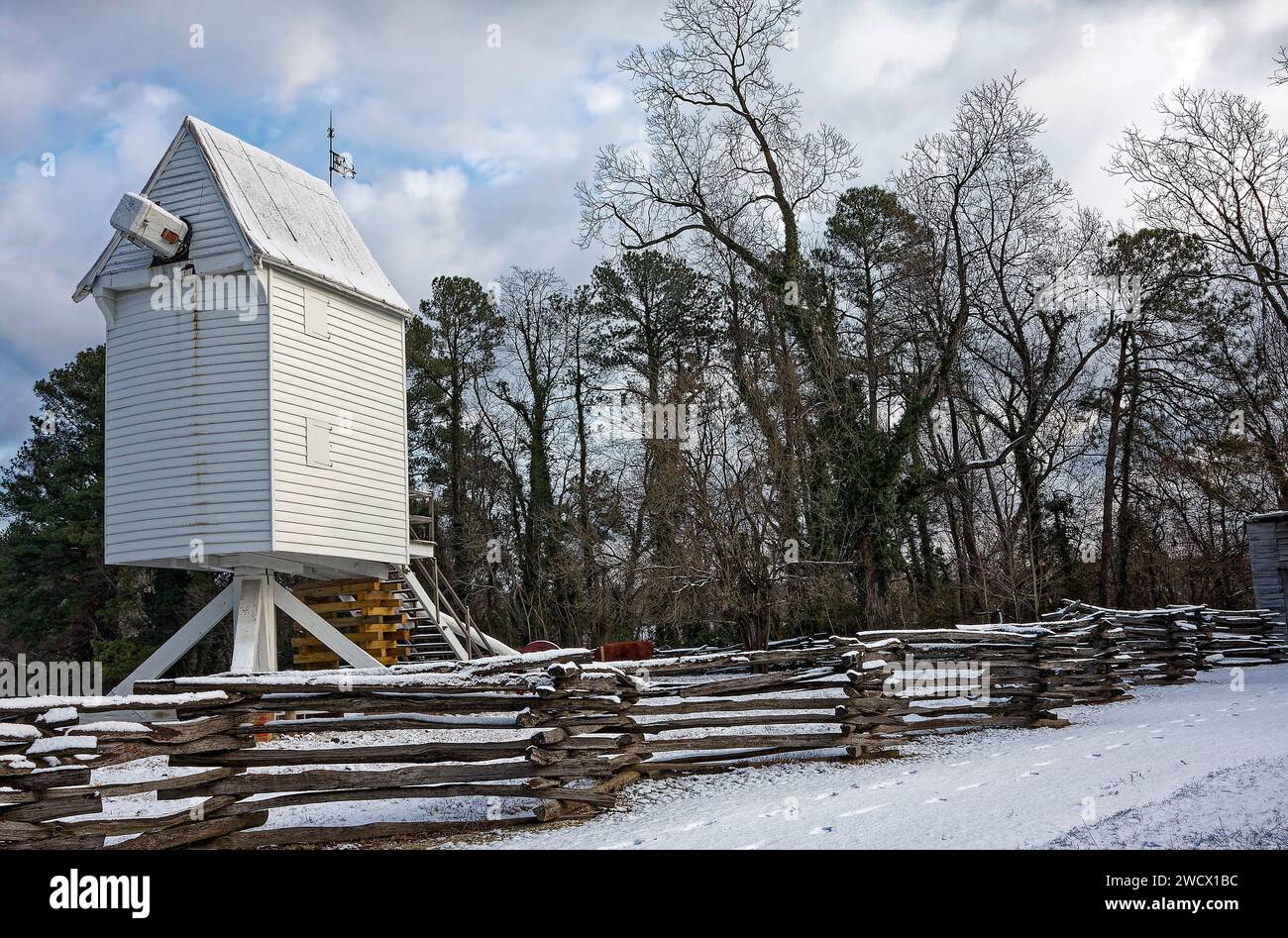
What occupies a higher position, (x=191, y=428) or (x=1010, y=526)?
(x=191, y=428)

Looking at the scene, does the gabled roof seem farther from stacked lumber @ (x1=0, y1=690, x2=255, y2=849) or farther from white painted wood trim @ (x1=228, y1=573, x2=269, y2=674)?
stacked lumber @ (x1=0, y1=690, x2=255, y2=849)

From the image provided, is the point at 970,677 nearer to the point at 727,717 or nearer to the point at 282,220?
the point at 727,717

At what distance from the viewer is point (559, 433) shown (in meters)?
34.4

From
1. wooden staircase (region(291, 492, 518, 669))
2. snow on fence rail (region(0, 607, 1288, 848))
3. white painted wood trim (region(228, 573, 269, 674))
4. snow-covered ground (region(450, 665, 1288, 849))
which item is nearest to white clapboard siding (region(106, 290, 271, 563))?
white painted wood trim (region(228, 573, 269, 674))

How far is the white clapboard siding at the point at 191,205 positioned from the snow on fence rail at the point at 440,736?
296 inches

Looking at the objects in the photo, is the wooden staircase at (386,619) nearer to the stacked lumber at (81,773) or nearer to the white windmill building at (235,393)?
the white windmill building at (235,393)

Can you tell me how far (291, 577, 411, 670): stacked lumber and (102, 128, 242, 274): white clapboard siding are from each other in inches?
249

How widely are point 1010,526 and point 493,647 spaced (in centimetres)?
1245

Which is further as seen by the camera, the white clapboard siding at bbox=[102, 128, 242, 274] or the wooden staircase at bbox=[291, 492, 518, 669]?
the wooden staircase at bbox=[291, 492, 518, 669]

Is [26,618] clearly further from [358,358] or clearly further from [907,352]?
[907,352]

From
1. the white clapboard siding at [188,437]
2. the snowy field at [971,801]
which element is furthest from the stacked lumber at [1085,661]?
the white clapboard siding at [188,437]

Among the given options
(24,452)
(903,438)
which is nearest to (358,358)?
(903,438)

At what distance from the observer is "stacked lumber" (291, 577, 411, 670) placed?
1891 cm

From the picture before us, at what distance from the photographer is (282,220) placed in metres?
16.7
